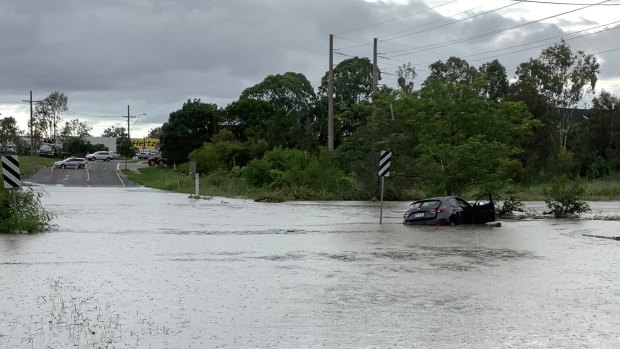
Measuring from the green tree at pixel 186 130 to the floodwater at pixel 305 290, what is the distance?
72.0m

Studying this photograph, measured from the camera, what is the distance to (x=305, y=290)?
36.0 ft

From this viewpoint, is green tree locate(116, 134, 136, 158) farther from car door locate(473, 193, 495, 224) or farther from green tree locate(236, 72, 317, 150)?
car door locate(473, 193, 495, 224)

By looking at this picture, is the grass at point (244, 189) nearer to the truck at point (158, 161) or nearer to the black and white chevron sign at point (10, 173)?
the truck at point (158, 161)

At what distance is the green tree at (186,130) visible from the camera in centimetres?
9275

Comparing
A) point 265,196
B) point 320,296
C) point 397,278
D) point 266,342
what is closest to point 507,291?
point 397,278

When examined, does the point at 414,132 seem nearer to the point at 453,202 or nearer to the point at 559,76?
the point at 453,202

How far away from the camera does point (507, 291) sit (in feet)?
36.4

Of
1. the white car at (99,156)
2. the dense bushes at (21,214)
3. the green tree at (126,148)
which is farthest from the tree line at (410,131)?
the white car at (99,156)

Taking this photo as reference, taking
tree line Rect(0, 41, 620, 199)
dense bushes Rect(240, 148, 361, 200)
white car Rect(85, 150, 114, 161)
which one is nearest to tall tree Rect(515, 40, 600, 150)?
tree line Rect(0, 41, 620, 199)

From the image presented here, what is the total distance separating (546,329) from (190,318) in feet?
14.3

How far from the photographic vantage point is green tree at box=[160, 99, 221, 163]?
9275cm

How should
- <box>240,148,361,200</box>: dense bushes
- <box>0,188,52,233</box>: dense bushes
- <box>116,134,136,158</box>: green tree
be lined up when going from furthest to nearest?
<box>116,134,136,158</box>: green tree < <box>240,148,361,200</box>: dense bushes < <box>0,188,52,233</box>: dense bushes

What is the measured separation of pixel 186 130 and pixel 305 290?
84.2 meters

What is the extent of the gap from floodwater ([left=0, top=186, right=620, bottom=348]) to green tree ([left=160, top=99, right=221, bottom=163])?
236 ft
